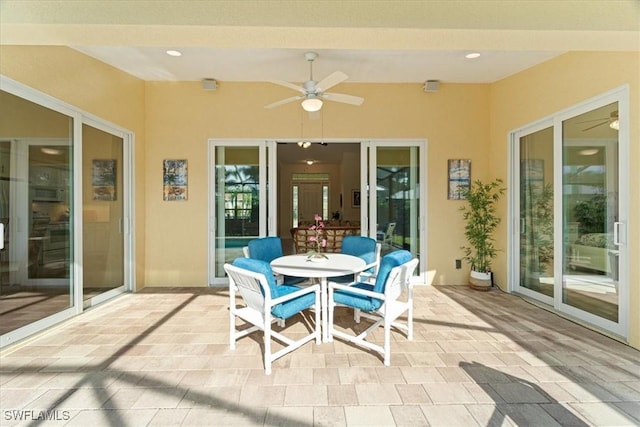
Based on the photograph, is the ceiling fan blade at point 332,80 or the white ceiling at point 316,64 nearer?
the ceiling fan blade at point 332,80

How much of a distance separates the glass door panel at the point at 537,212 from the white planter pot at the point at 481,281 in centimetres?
42

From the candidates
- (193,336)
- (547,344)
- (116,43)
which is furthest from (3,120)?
(547,344)

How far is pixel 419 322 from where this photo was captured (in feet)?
10.5

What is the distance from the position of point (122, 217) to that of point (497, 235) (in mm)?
5657

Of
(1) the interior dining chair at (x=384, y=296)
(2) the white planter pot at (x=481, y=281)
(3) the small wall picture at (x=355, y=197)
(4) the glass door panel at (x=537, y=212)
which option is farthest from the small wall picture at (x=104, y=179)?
(3) the small wall picture at (x=355, y=197)

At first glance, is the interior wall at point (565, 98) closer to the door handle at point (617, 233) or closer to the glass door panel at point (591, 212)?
the door handle at point (617, 233)

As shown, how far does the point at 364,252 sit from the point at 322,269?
3.41 feet

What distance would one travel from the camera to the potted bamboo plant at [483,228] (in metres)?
4.40

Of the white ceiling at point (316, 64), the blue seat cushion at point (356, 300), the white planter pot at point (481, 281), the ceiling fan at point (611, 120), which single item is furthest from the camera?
the white planter pot at point (481, 281)

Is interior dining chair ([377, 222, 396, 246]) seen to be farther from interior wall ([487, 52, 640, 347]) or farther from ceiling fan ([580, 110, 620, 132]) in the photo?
ceiling fan ([580, 110, 620, 132])

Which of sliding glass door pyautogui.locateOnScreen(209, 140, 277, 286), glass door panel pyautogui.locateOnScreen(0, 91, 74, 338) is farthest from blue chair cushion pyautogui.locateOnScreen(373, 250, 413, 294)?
glass door panel pyautogui.locateOnScreen(0, 91, 74, 338)

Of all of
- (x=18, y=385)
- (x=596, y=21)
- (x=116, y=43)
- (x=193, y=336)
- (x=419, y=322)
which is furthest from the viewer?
(x=419, y=322)

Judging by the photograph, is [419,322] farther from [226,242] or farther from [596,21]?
[226,242]

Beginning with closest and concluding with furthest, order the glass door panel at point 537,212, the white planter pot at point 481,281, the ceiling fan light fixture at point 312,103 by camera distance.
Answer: the ceiling fan light fixture at point 312,103 → the glass door panel at point 537,212 → the white planter pot at point 481,281
